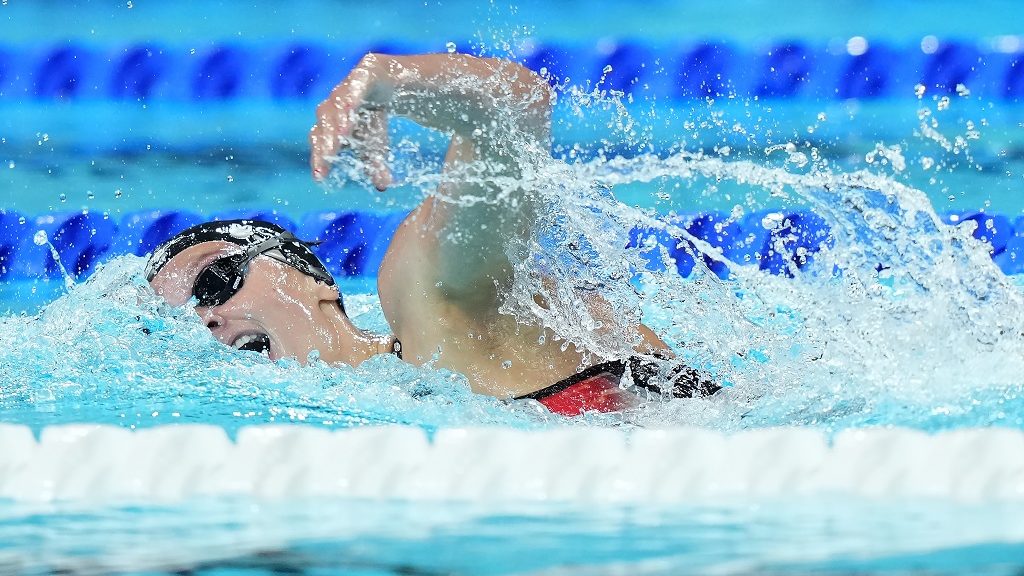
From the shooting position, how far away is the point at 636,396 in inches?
70.2

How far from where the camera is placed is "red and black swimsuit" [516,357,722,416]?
Result: 175 cm

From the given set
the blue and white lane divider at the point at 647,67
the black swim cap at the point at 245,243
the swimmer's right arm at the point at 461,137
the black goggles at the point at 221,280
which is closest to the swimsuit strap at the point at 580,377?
the swimmer's right arm at the point at 461,137

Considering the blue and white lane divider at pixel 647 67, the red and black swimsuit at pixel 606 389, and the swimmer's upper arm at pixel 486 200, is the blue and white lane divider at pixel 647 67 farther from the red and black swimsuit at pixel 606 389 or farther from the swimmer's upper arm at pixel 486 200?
the swimmer's upper arm at pixel 486 200

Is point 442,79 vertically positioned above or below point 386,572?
above

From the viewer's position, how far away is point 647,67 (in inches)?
169

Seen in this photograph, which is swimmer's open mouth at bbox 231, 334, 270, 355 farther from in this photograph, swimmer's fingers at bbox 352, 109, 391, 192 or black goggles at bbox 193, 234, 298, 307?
swimmer's fingers at bbox 352, 109, 391, 192

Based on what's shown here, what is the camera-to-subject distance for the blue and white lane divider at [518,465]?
4.72 ft

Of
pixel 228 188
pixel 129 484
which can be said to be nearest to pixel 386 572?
pixel 129 484

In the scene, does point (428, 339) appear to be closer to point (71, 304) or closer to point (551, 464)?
point (551, 464)

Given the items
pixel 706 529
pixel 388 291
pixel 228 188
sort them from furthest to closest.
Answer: pixel 228 188 < pixel 388 291 < pixel 706 529

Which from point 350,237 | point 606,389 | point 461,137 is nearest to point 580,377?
point 606,389

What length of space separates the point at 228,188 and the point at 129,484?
2.99 meters

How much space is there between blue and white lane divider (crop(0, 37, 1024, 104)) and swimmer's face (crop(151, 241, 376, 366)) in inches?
96.1

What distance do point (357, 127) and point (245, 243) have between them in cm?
72
